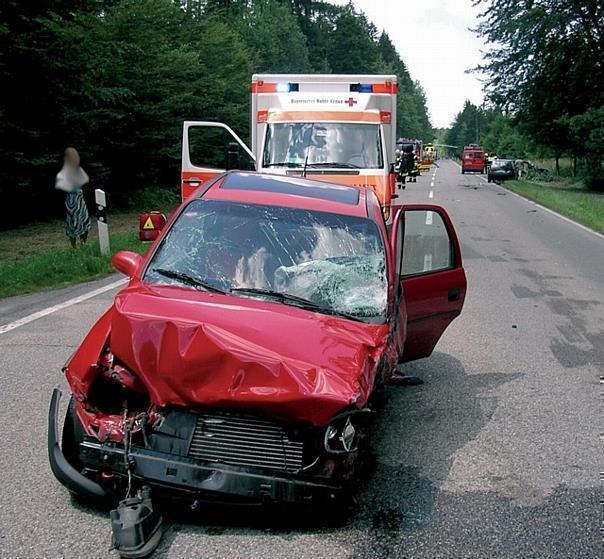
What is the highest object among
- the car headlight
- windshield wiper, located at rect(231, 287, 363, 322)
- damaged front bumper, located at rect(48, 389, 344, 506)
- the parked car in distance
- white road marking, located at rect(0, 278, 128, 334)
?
the parked car in distance

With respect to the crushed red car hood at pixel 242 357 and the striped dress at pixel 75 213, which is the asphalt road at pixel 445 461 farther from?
the striped dress at pixel 75 213

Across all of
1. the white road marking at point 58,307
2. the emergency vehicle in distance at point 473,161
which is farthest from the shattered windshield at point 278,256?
the emergency vehicle in distance at point 473,161

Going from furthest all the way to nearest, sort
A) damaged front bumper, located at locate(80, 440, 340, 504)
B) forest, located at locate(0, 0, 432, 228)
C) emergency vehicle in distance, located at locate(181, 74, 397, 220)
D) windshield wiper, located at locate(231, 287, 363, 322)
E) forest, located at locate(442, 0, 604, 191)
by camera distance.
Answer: forest, located at locate(442, 0, 604, 191) → forest, located at locate(0, 0, 432, 228) → emergency vehicle in distance, located at locate(181, 74, 397, 220) → windshield wiper, located at locate(231, 287, 363, 322) → damaged front bumper, located at locate(80, 440, 340, 504)

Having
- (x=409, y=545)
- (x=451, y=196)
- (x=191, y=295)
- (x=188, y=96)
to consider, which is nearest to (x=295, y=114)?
(x=191, y=295)

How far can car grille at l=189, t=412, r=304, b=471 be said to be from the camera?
351 cm

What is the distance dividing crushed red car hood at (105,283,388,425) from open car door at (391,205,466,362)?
175 cm

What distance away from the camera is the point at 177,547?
345cm

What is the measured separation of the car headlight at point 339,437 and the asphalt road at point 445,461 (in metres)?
0.41

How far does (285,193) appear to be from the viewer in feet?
18.1

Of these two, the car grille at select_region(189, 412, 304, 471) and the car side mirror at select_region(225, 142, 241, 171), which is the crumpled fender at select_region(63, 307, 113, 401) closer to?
the car grille at select_region(189, 412, 304, 471)

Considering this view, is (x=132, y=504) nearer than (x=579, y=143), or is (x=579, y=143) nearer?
A: (x=132, y=504)

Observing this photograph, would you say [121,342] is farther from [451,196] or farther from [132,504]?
[451,196]

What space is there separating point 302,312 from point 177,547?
142cm

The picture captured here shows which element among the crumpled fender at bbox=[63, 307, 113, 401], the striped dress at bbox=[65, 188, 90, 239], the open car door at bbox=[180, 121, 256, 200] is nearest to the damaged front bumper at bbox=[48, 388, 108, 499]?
the crumpled fender at bbox=[63, 307, 113, 401]
